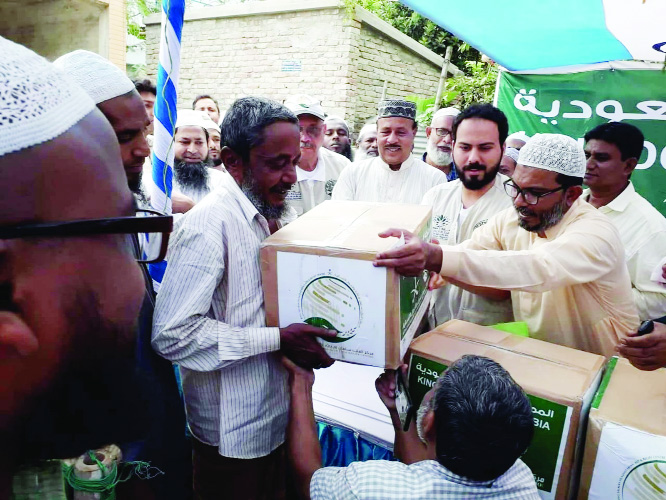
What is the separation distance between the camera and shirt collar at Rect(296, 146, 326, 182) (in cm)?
380

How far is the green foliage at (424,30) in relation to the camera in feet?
37.2

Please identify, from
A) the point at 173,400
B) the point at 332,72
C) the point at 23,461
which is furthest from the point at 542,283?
the point at 332,72

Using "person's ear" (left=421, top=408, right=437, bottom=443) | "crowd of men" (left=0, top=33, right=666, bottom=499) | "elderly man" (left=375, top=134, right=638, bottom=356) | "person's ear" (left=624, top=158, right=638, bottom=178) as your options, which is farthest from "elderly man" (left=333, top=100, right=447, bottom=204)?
"person's ear" (left=421, top=408, right=437, bottom=443)

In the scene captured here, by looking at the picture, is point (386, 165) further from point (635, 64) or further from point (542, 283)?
point (635, 64)

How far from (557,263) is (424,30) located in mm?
Answer: 11403

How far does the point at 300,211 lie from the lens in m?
3.80

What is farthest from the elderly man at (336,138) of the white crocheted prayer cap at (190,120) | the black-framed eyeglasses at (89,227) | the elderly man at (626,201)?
the black-framed eyeglasses at (89,227)

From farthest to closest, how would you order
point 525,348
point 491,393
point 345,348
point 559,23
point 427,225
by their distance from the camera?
point 559,23 < point 427,225 < point 525,348 < point 345,348 < point 491,393

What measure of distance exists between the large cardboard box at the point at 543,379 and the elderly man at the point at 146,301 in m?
0.91

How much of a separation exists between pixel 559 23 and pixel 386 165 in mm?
1781

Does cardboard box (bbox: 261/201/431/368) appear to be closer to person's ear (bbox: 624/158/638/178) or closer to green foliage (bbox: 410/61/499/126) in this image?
person's ear (bbox: 624/158/638/178)

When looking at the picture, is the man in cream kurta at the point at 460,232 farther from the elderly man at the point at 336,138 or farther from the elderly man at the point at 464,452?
the elderly man at the point at 336,138

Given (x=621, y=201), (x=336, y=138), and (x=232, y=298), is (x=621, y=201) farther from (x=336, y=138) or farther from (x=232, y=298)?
(x=336, y=138)

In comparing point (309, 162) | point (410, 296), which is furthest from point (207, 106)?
point (410, 296)
